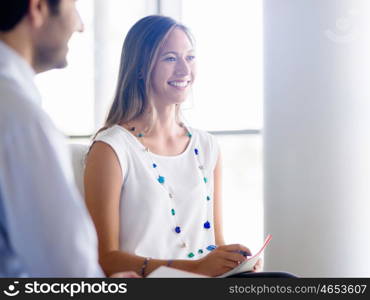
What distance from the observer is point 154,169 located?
5.33 feet

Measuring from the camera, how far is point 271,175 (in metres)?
2.15

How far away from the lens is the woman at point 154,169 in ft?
4.86

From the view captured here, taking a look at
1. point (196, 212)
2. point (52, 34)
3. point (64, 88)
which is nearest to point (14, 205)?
point (52, 34)

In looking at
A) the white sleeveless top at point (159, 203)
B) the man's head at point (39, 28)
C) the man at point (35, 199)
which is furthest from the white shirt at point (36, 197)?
the white sleeveless top at point (159, 203)

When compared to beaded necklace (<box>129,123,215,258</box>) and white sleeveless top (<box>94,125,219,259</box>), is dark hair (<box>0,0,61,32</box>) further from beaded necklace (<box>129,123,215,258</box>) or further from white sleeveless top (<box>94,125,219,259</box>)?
beaded necklace (<box>129,123,215,258</box>)

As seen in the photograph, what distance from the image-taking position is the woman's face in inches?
67.1

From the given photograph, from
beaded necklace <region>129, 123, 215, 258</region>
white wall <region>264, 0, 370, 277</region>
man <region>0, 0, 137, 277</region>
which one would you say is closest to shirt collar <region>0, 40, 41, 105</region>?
man <region>0, 0, 137, 277</region>

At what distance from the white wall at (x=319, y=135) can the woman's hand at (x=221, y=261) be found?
32.2 inches

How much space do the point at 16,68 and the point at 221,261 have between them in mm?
746

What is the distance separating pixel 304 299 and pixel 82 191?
2.53ft

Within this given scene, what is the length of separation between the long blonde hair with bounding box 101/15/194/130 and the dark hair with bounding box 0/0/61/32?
2.78 ft

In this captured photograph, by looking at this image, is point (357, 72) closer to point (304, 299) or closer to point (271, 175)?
point (271, 175)

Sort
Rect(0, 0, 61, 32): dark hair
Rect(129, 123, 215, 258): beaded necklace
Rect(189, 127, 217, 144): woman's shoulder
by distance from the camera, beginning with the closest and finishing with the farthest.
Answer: Rect(0, 0, 61, 32): dark hair < Rect(129, 123, 215, 258): beaded necklace < Rect(189, 127, 217, 144): woman's shoulder

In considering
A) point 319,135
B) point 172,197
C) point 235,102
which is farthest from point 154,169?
point 235,102
